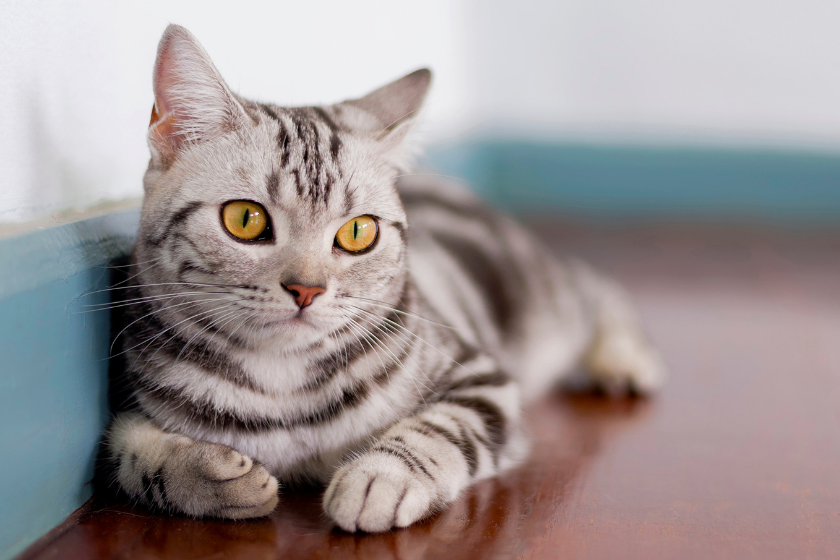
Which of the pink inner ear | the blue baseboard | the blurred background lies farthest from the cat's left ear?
the blue baseboard

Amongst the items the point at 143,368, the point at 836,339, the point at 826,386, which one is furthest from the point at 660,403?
the point at 143,368

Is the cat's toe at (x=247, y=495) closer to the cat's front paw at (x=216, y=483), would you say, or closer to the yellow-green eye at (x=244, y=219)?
the cat's front paw at (x=216, y=483)

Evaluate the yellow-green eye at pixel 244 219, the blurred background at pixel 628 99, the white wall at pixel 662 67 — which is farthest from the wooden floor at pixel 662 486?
the white wall at pixel 662 67

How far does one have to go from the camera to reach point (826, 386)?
1.64 m

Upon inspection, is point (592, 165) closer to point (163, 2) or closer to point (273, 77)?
point (273, 77)

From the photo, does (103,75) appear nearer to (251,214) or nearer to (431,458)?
(251,214)

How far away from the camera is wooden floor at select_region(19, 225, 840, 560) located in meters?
0.91

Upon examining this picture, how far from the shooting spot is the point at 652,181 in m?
3.47

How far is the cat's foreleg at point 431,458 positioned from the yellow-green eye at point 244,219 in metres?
0.35

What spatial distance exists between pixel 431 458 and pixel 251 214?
0.43 meters

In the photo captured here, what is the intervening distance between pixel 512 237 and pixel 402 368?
0.96 metres

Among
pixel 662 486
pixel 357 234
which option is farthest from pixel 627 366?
pixel 357 234

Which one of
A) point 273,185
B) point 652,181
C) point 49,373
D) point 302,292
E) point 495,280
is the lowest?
point 652,181

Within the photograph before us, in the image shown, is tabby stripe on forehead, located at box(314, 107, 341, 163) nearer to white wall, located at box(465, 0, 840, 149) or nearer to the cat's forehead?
the cat's forehead
